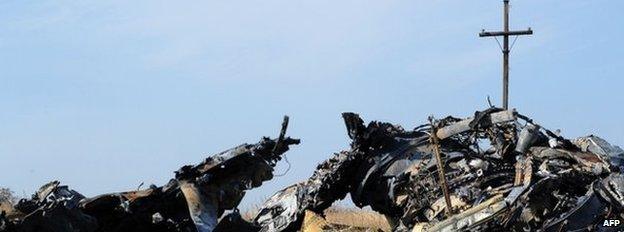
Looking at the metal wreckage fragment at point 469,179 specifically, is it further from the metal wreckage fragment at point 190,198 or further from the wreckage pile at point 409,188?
the metal wreckage fragment at point 190,198

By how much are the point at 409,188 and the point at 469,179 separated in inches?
40.9

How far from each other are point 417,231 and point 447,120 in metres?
2.81

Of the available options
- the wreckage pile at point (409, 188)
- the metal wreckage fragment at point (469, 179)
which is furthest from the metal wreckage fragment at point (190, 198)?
the metal wreckage fragment at point (469, 179)

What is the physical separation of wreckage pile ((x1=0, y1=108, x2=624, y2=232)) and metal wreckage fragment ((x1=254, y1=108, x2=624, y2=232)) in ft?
0.05

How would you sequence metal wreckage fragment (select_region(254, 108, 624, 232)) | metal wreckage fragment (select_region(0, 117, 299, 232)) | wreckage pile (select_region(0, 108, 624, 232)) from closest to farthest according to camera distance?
metal wreckage fragment (select_region(0, 117, 299, 232))
wreckage pile (select_region(0, 108, 624, 232))
metal wreckage fragment (select_region(254, 108, 624, 232))

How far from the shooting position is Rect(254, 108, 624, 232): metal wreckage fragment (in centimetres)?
1277

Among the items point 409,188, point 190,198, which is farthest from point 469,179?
point 190,198

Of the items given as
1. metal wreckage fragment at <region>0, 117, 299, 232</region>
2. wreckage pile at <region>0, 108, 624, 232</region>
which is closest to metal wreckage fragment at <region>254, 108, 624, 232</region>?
wreckage pile at <region>0, 108, 624, 232</region>

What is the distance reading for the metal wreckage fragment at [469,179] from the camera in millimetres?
12773

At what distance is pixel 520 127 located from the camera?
14.9 meters

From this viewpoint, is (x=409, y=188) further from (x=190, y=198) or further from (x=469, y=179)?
(x=190, y=198)

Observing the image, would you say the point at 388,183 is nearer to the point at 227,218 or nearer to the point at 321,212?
the point at 321,212

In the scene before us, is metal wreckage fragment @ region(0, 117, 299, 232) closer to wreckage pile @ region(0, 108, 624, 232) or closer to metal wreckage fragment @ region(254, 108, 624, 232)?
wreckage pile @ region(0, 108, 624, 232)

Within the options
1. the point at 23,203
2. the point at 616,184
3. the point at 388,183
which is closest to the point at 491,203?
the point at 616,184
